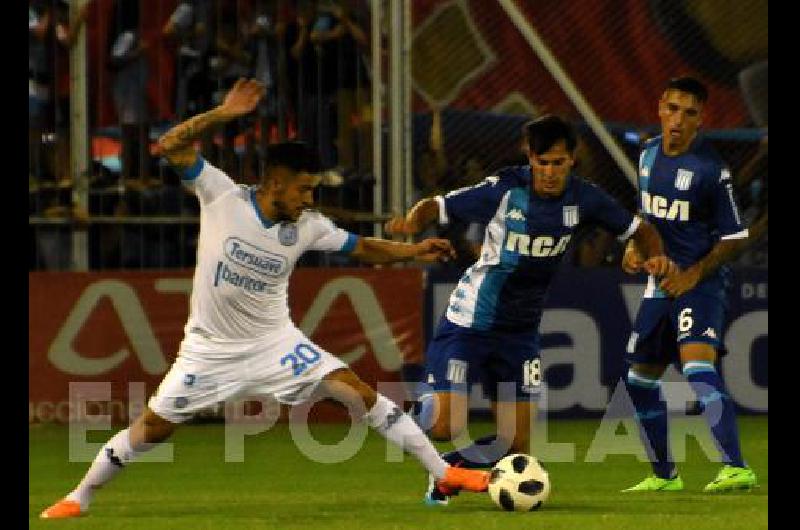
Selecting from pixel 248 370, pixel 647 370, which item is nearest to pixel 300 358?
pixel 248 370

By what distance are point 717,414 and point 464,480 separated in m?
1.84

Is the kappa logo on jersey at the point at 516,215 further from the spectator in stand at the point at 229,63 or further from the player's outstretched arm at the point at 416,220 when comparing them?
the spectator in stand at the point at 229,63

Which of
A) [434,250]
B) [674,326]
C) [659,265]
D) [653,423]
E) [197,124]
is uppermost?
[197,124]

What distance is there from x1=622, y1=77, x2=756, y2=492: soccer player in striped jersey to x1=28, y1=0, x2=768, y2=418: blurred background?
176 inches

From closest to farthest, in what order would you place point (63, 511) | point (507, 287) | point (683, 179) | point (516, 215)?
1. point (63, 511)
2. point (516, 215)
3. point (507, 287)
4. point (683, 179)

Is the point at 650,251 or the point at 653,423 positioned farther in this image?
the point at 653,423

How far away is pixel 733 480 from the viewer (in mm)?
11148

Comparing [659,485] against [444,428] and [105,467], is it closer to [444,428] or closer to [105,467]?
[444,428]

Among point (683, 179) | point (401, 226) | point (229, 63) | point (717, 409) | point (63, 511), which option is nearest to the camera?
point (63, 511)

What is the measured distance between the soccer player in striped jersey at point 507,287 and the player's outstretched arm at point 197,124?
1161 mm

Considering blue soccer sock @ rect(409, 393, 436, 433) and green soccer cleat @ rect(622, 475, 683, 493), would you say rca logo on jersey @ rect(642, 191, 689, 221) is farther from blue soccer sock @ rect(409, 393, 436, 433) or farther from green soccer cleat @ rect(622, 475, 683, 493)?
blue soccer sock @ rect(409, 393, 436, 433)

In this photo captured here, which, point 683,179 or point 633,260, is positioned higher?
point 683,179

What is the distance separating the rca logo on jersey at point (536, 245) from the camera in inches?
420

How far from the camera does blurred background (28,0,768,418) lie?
1589 centimetres
